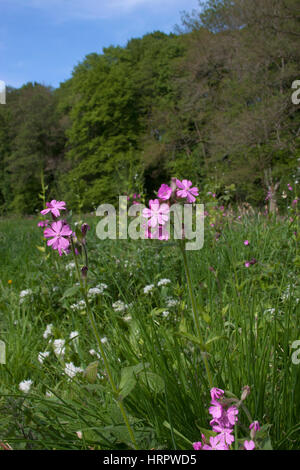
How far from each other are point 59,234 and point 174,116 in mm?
20510

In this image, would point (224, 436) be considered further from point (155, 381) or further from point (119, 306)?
point (119, 306)

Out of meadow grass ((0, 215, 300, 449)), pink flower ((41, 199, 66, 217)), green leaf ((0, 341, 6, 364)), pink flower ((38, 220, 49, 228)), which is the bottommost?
green leaf ((0, 341, 6, 364))

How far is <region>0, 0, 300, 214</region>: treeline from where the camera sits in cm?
1202

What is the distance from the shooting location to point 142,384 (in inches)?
47.8

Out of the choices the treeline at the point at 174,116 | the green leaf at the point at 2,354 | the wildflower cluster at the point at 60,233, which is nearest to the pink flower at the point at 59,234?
the wildflower cluster at the point at 60,233

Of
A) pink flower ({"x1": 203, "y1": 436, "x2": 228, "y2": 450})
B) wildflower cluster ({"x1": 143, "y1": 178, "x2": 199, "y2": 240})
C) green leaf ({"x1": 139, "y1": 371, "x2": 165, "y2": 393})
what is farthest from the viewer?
green leaf ({"x1": 139, "y1": 371, "x2": 165, "y2": 393})

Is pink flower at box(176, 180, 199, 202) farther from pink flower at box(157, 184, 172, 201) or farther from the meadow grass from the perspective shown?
the meadow grass

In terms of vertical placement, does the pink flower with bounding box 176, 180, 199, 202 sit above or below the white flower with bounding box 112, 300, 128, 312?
above

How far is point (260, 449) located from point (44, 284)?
252 centimetres

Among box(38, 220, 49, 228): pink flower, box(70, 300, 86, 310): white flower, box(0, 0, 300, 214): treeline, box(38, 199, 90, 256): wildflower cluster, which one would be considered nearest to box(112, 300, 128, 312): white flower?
box(70, 300, 86, 310): white flower

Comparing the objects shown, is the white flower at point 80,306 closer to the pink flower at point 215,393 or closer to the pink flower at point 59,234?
the pink flower at point 59,234

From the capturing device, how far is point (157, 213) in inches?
38.8

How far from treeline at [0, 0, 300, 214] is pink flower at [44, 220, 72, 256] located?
2.72 meters

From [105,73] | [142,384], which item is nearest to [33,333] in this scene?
[142,384]
